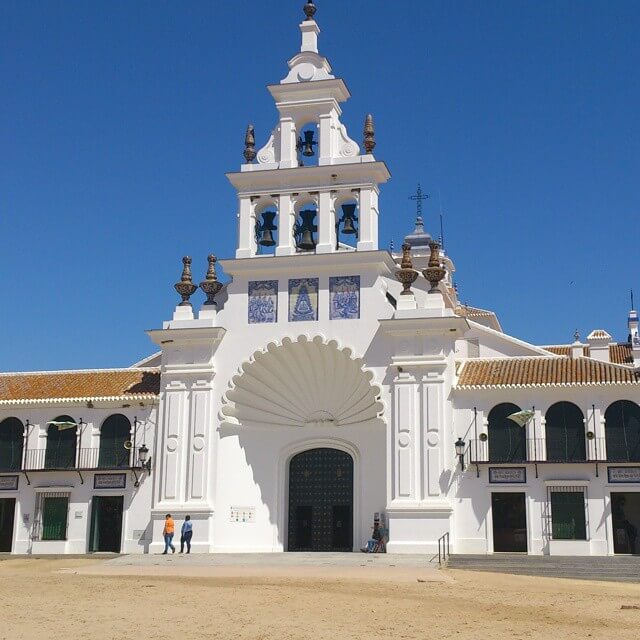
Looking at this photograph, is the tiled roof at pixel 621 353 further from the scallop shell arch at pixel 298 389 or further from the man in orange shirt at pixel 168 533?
the man in orange shirt at pixel 168 533

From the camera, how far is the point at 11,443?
32.9 meters

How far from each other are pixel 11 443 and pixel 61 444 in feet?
6.02

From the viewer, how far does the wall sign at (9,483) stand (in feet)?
106

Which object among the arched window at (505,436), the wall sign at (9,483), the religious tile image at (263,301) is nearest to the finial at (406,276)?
the religious tile image at (263,301)

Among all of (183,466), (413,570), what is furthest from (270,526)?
(413,570)

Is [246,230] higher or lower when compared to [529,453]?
higher

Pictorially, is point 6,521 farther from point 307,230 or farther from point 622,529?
Answer: point 622,529

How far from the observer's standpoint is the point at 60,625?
1558cm

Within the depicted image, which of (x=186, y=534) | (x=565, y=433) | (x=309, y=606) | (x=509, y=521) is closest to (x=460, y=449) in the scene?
(x=509, y=521)

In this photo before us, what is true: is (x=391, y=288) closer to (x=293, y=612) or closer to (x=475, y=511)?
(x=475, y=511)

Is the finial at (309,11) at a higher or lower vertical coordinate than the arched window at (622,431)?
higher

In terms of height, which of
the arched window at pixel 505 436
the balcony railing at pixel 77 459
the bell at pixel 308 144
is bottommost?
the balcony railing at pixel 77 459

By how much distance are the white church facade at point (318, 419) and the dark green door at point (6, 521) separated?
0.22ft

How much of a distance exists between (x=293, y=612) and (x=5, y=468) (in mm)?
18666
